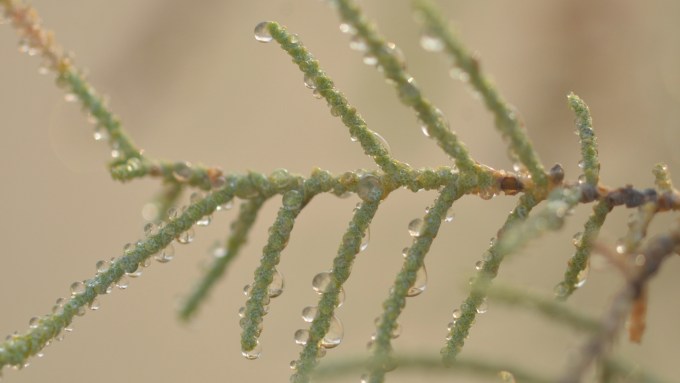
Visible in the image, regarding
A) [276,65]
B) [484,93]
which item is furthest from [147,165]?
[276,65]

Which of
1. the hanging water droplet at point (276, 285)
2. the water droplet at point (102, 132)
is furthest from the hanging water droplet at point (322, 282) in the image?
the water droplet at point (102, 132)

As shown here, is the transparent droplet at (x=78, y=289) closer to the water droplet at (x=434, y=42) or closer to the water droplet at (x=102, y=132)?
the water droplet at (x=102, y=132)

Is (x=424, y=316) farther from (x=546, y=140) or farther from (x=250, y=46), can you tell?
(x=250, y=46)

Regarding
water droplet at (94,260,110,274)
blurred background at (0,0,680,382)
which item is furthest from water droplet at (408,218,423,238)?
blurred background at (0,0,680,382)

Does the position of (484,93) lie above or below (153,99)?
below

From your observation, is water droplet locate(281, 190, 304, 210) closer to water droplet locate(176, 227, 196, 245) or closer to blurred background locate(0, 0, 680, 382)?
water droplet locate(176, 227, 196, 245)
